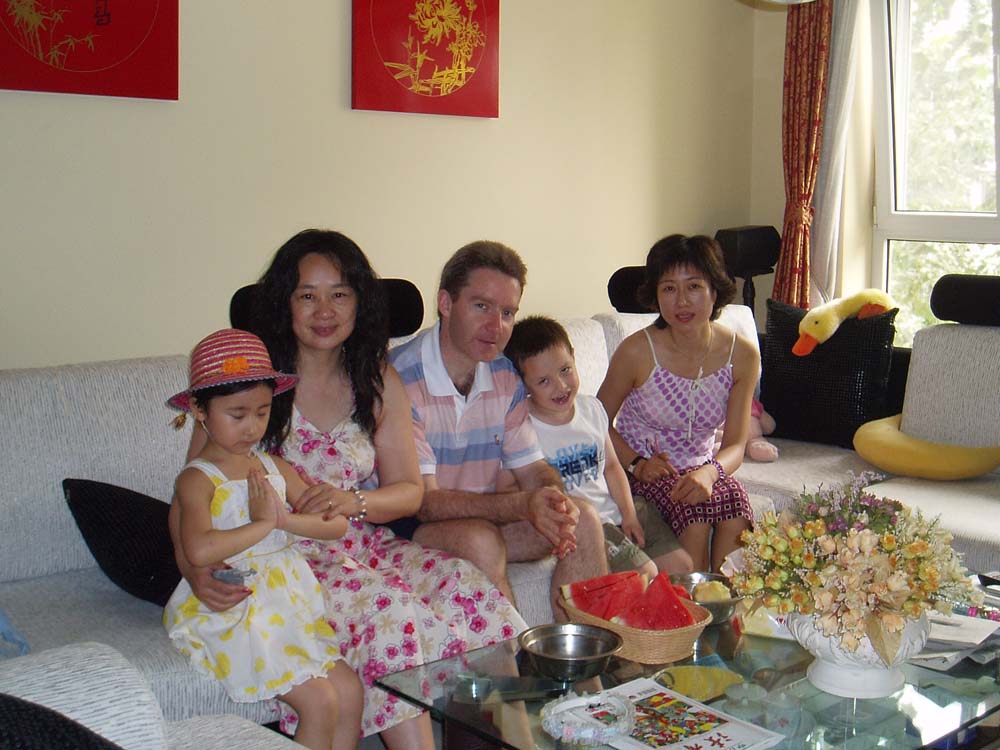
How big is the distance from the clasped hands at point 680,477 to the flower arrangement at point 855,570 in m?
1.05

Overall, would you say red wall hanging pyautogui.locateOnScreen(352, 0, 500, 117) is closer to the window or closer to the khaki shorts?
the khaki shorts

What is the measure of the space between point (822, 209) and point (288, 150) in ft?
8.21

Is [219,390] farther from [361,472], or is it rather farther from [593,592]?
[593,592]

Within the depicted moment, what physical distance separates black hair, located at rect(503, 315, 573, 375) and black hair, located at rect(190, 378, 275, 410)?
32.3 inches

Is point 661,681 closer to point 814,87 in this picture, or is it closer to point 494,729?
point 494,729

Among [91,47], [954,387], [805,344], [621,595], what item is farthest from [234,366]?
[954,387]

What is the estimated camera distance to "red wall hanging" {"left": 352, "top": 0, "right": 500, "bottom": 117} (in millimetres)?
3973

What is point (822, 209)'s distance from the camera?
5141 mm

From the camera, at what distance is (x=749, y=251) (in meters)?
Answer: 5.13

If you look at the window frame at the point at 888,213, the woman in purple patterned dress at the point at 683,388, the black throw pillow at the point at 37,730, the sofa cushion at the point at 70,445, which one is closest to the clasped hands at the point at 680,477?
the woman in purple patterned dress at the point at 683,388

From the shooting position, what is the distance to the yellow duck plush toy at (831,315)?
381 cm

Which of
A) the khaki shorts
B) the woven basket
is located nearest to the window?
the khaki shorts

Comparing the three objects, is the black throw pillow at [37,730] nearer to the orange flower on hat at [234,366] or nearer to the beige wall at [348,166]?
the orange flower on hat at [234,366]

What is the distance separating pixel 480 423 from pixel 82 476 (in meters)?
0.90
